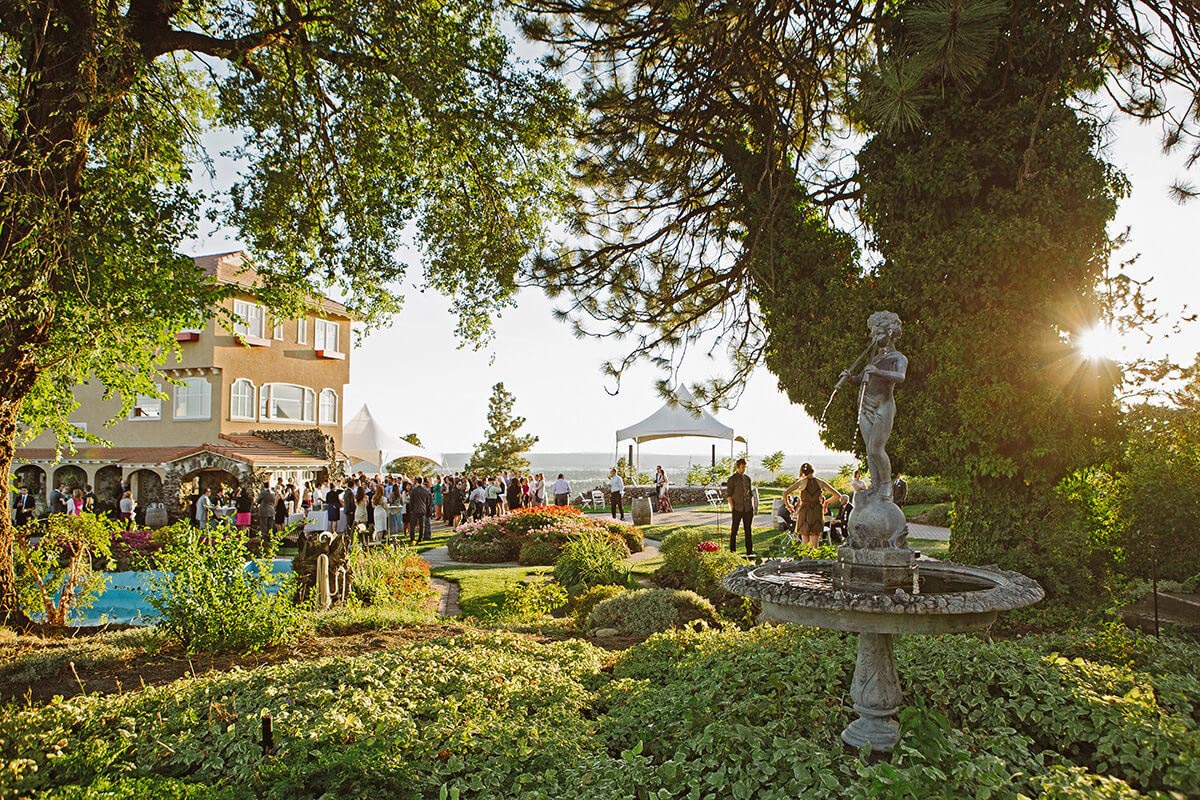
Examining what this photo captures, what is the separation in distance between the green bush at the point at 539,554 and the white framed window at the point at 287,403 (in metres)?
17.5

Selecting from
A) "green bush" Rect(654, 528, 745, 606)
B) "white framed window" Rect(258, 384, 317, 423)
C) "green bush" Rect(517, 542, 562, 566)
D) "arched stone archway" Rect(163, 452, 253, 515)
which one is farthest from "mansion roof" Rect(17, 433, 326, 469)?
"green bush" Rect(654, 528, 745, 606)

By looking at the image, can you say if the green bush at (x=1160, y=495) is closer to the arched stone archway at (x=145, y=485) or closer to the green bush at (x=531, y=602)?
the green bush at (x=531, y=602)

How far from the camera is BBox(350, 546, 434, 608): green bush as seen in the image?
955 cm

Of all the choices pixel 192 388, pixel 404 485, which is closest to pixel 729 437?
pixel 404 485

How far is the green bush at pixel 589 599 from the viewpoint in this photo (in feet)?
29.7

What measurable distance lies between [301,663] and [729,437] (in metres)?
19.5

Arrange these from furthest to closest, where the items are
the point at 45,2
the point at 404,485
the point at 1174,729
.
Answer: the point at 404,485 < the point at 45,2 < the point at 1174,729

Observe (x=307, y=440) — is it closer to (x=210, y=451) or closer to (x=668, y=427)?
(x=210, y=451)

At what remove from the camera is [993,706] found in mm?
4398

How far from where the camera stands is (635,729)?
14.5ft

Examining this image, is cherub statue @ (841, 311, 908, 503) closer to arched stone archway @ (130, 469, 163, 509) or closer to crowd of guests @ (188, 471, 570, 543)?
crowd of guests @ (188, 471, 570, 543)

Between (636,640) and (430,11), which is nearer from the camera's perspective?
(636,640)

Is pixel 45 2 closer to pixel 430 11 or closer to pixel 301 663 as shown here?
pixel 430 11

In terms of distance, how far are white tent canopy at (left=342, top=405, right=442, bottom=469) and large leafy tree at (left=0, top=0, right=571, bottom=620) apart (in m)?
21.4
